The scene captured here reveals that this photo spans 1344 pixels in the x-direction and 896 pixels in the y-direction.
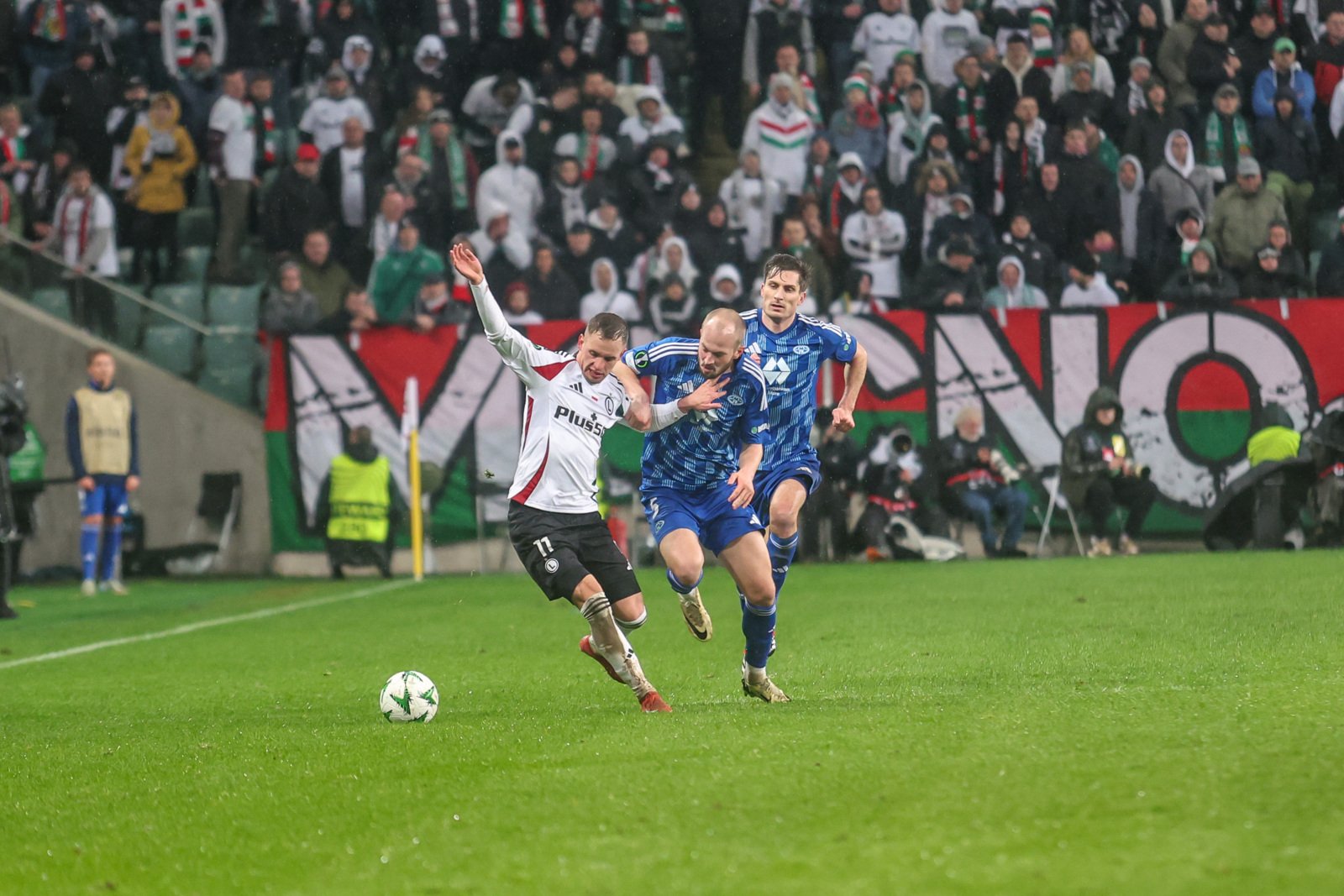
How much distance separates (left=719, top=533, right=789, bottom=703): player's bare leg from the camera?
337 inches

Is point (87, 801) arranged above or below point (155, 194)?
below

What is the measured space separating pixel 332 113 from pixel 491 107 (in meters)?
1.98

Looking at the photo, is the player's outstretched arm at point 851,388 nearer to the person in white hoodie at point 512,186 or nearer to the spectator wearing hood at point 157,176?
the person in white hoodie at point 512,186

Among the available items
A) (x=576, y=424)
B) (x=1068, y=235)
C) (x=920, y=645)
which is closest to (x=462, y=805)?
(x=576, y=424)

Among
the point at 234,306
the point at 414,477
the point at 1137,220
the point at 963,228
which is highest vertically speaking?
the point at 1137,220

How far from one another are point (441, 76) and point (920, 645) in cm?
1303

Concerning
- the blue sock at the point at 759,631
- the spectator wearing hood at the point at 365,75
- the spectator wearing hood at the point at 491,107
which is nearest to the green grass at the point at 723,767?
the blue sock at the point at 759,631

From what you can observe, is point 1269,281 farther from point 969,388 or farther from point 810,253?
point 810,253

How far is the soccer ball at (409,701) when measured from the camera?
8172 millimetres


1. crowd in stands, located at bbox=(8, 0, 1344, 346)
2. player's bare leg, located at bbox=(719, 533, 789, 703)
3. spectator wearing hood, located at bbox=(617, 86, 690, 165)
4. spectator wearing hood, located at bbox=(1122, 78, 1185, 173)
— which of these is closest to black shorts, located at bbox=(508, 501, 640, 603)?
player's bare leg, located at bbox=(719, 533, 789, 703)

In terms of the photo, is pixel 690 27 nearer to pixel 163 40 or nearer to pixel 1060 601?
pixel 163 40

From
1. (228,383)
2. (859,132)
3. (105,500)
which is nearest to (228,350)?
(228,383)

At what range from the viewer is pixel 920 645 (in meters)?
10.9

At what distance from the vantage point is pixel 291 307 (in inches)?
779
